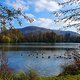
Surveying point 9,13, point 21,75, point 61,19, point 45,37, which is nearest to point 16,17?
point 9,13

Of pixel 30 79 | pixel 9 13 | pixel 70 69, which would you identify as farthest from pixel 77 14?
pixel 70 69

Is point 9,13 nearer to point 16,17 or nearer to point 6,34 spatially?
point 16,17

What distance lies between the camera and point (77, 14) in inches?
434

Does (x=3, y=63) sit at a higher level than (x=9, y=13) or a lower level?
lower

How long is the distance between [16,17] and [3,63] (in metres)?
3.38

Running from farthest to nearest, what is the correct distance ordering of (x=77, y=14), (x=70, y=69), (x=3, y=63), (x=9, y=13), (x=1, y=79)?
(x=70, y=69) < (x=77, y=14) < (x=3, y=63) < (x=1, y=79) < (x=9, y=13)

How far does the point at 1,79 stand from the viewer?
8.52 meters

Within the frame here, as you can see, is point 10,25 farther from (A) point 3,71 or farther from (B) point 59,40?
(B) point 59,40

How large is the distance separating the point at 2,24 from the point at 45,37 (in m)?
176

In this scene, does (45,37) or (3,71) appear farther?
(45,37)

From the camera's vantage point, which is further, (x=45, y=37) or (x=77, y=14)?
(x=45, y=37)

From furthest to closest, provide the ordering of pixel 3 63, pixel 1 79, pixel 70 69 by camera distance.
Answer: pixel 70 69, pixel 3 63, pixel 1 79

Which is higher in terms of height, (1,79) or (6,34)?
(6,34)

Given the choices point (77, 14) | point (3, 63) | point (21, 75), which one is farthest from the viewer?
point (21, 75)
